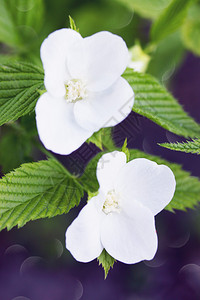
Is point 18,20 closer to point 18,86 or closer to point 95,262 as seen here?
point 18,86

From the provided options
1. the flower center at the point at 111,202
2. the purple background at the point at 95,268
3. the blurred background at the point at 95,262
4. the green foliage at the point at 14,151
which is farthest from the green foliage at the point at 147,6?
the flower center at the point at 111,202

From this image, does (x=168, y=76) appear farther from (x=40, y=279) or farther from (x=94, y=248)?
(x=94, y=248)

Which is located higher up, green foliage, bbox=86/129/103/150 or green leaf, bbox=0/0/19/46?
green leaf, bbox=0/0/19/46

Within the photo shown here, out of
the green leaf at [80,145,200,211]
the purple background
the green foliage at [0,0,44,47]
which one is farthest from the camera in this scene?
the purple background

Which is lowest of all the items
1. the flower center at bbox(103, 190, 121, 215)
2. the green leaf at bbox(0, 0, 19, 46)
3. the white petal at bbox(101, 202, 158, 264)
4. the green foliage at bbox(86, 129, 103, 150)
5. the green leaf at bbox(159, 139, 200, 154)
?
the white petal at bbox(101, 202, 158, 264)

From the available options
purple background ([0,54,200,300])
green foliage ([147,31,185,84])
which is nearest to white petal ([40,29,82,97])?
purple background ([0,54,200,300])

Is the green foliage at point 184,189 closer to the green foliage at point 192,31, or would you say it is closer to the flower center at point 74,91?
the flower center at point 74,91

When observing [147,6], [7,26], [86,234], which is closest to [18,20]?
[7,26]

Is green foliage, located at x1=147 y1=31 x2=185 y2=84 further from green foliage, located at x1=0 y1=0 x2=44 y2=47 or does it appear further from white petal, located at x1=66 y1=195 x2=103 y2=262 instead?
white petal, located at x1=66 y1=195 x2=103 y2=262
